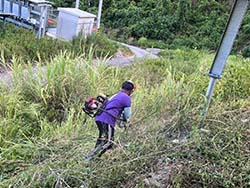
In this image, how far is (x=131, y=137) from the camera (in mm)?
3363

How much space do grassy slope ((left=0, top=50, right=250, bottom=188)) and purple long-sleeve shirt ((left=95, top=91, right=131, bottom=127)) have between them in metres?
0.21

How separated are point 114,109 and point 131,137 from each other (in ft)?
1.01

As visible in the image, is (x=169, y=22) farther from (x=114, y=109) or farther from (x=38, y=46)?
(x=114, y=109)

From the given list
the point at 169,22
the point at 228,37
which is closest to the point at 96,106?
the point at 228,37

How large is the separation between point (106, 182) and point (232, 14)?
5.83 ft

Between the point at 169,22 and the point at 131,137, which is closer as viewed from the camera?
the point at 131,137

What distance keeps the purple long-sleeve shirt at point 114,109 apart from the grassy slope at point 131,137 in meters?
0.21

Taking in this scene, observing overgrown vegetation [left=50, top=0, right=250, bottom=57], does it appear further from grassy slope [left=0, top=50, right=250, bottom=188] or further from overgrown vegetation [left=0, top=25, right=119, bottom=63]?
grassy slope [left=0, top=50, right=250, bottom=188]

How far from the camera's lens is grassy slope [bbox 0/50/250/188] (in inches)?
112

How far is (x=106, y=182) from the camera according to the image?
9.29 ft

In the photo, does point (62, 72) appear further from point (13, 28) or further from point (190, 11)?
point (190, 11)

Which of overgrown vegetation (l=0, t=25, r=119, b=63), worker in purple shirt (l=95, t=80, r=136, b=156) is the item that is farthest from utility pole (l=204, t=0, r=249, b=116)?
overgrown vegetation (l=0, t=25, r=119, b=63)

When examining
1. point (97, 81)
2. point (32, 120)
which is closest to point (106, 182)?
point (32, 120)

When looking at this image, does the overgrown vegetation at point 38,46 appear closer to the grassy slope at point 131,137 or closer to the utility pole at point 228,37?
the grassy slope at point 131,137
